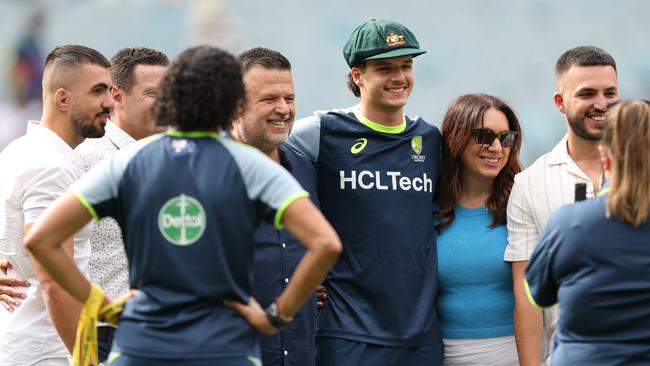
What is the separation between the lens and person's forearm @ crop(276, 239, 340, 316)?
3812mm

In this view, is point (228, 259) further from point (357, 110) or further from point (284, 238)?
point (357, 110)

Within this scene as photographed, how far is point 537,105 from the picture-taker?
63.2 feet

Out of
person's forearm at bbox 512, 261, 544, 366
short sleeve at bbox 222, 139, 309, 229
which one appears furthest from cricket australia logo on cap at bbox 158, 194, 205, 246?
person's forearm at bbox 512, 261, 544, 366

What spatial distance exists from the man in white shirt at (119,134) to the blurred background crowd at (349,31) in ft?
45.8

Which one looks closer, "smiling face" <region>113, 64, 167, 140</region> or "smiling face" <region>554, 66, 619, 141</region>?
"smiling face" <region>554, 66, 619, 141</region>

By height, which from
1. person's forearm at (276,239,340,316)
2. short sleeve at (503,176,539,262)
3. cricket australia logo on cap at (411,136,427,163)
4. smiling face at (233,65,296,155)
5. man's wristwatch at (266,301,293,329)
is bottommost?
short sleeve at (503,176,539,262)

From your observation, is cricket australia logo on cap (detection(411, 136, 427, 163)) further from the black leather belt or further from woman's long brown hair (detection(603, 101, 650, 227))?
the black leather belt

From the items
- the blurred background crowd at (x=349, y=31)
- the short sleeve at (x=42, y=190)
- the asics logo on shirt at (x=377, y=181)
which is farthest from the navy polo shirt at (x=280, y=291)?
the blurred background crowd at (x=349, y=31)

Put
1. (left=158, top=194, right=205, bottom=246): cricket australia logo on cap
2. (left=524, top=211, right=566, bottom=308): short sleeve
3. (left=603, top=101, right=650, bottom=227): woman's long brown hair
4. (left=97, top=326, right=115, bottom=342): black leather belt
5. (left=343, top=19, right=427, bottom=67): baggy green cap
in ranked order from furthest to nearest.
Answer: (left=343, top=19, right=427, bottom=67): baggy green cap → (left=97, top=326, right=115, bottom=342): black leather belt → (left=524, top=211, right=566, bottom=308): short sleeve → (left=603, top=101, right=650, bottom=227): woman's long brown hair → (left=158, top=194, right=205, bottom=246): cricket australia logo on cap

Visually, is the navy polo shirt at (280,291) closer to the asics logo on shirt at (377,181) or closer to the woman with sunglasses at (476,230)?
the asics logo on shirt at (377,181)

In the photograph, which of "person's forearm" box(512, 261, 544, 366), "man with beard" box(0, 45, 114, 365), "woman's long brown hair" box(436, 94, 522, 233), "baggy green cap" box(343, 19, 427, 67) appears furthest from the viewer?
"woman's long brown hair" box(436, 94, 522, 233)

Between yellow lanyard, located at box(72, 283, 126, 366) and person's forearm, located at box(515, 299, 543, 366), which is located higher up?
yellow lanyard, located at box(72, 283, 126, 366)

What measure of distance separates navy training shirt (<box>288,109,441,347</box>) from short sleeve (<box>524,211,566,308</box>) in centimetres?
115

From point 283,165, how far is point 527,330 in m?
1.46
